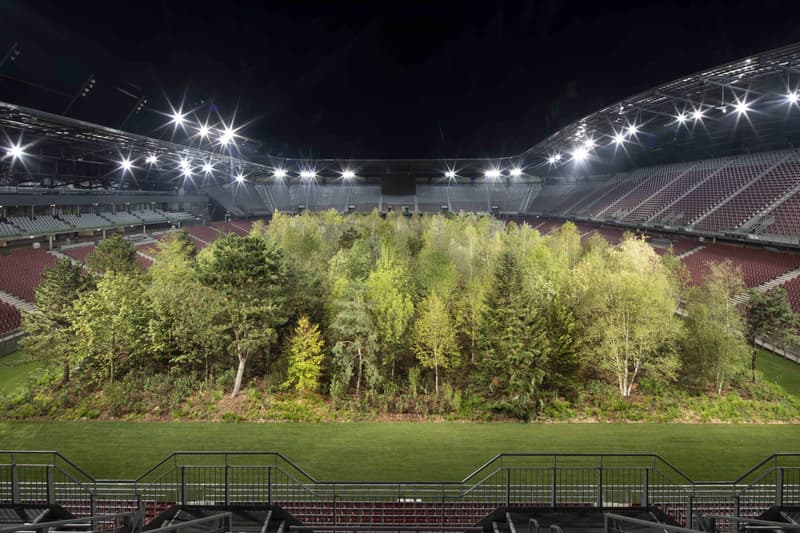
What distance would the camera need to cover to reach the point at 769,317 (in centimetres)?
2017

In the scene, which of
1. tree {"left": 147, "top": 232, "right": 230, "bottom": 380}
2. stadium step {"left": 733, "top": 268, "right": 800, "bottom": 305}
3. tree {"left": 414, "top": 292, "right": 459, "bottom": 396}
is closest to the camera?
tree {"left": 414, "top": 292, "right": 459, "bottom": 396}

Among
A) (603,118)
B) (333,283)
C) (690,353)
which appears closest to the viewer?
(690,353)

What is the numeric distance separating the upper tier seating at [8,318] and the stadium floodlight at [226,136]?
31.4 metres

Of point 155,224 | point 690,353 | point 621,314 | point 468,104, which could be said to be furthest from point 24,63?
point 468,104

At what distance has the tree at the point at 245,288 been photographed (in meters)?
19.2

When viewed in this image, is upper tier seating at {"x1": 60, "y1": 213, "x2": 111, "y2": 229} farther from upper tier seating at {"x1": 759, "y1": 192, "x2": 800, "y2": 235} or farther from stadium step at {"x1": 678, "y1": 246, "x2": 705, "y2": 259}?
upper tier seating at {"x1": 759, "y1": 192, "x2": 800, "y2": 235}

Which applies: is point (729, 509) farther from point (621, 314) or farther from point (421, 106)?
point (421, 106)

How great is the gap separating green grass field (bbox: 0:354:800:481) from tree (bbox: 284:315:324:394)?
2334 millimetres

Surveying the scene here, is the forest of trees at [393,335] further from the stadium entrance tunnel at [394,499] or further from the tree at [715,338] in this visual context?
the stadium entrance tunnel at [394,499]

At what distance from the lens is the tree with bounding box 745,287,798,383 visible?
65.8 ft

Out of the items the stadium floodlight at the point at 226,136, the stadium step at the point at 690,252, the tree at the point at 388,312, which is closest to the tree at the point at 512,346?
the tree at the point at 388,312

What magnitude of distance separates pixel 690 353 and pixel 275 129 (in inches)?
2839

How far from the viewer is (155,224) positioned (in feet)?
214

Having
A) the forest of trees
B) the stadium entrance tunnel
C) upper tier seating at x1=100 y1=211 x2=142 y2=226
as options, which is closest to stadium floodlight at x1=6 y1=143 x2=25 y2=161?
upper tier seating at x1=100 y1=211 x2=142 y2=226
